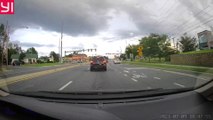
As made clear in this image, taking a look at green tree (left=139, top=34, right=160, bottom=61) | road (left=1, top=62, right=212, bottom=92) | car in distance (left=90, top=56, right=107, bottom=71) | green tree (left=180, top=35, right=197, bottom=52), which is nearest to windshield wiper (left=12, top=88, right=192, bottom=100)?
road (left=1, top=62, right=212, bottom=92)

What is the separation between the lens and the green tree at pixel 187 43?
97994 mm

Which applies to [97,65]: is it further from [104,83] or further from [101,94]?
[101,94]

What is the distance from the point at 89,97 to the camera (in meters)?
3.91

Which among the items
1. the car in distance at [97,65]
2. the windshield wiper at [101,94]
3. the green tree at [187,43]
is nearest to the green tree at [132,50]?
the green tree at [187,43]

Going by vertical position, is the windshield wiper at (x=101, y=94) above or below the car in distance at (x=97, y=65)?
above

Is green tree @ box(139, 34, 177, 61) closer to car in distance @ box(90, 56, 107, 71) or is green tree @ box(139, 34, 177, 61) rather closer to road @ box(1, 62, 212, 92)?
car in distance @ box(90, 56, 107, 71)

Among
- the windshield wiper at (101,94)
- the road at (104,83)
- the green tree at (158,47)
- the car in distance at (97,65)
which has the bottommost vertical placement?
the road at (104,83)

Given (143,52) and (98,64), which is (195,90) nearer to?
(98,64)

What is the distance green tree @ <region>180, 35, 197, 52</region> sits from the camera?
9799 cm

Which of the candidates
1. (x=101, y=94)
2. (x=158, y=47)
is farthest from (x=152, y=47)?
(x=101, y=94)

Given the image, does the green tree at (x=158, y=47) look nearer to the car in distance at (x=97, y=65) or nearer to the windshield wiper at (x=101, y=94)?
the car in distance at (x=97, y=65)

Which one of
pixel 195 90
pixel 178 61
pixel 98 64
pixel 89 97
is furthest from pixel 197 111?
pixel 178 61

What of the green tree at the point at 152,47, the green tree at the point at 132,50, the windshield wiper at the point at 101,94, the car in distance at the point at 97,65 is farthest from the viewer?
the green tree at the point at 132,50

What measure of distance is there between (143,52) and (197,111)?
98.1 metres
